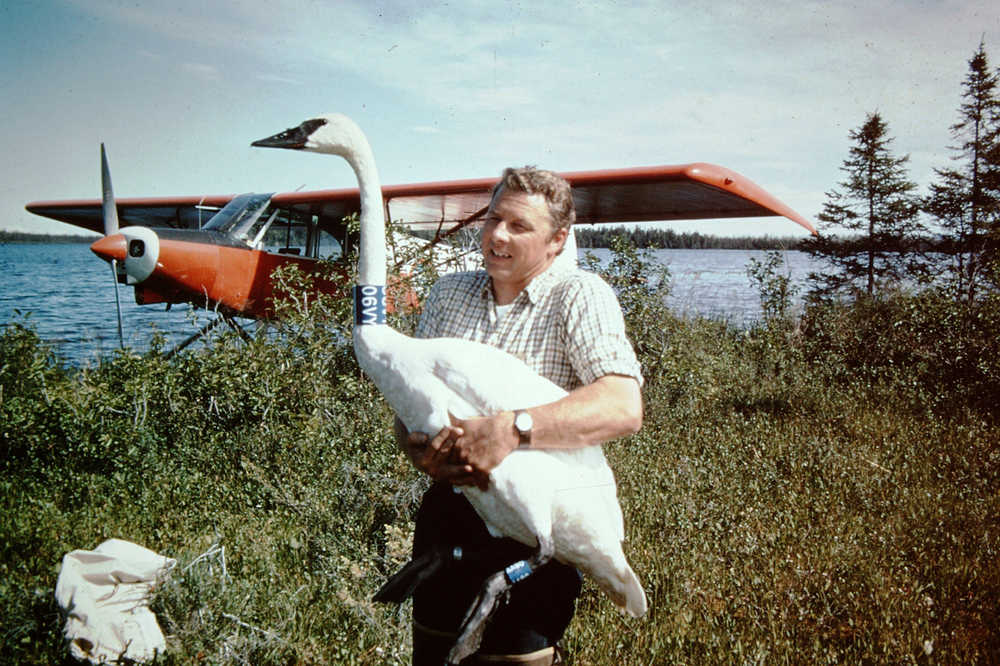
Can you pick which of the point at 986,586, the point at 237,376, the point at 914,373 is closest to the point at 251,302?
the point at 237,376

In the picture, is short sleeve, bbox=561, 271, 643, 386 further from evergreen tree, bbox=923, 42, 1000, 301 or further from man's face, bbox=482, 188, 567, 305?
evergreen tree, bbox=923, 42, 1000, 301

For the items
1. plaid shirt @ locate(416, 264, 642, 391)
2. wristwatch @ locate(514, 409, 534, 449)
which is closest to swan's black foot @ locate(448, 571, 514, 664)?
wristwatch @ locate(514, 409, 534, 449)

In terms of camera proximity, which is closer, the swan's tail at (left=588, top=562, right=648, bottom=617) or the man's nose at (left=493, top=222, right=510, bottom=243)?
the man's nose at (left=493, top=222, right=510, bottom=243)

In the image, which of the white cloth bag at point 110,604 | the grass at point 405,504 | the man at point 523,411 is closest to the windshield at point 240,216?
the grass at point 405,504

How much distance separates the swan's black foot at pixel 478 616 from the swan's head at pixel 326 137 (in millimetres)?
1536

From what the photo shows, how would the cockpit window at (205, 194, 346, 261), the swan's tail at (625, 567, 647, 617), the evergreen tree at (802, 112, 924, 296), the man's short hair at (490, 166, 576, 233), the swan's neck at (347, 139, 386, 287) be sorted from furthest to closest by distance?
the evergreen tree at (802, 112, 924, 296), the cockpit window at (205, 194, 346, 261), the swan's neck at (347, 139, 386, 287), the swan's tail at (625, 567, 647, 617), the man's short hair at (490, 166, 576, 233)

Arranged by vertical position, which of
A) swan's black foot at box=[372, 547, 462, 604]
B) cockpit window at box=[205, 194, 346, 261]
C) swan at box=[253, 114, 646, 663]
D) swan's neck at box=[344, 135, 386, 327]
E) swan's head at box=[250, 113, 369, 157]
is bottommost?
swan's black foot at box=[372, 547, 462, 604]

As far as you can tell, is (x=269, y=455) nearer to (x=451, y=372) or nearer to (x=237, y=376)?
(x=237, y=376)

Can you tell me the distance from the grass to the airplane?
106 cm

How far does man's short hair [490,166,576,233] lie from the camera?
5.60ft

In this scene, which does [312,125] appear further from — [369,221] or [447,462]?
[447,462]

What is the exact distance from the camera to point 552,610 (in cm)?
172

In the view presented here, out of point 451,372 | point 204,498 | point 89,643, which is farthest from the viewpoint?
point 204,498

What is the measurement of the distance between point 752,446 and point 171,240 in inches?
303
